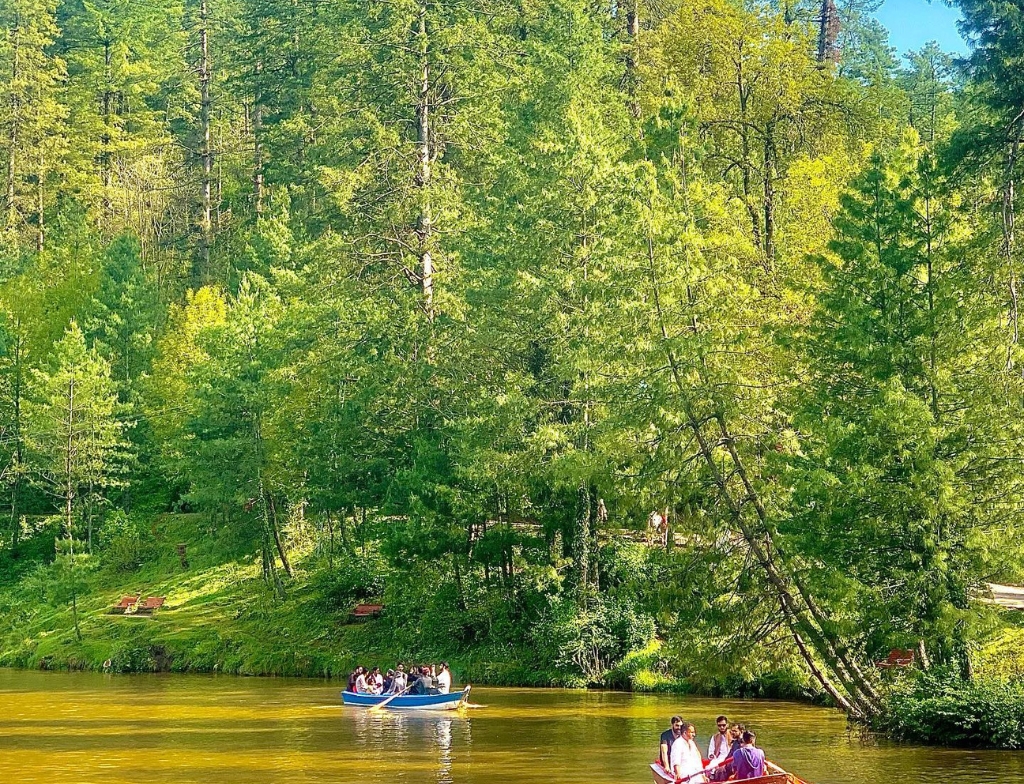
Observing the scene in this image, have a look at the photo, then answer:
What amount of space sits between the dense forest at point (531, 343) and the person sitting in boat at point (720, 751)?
666 cm

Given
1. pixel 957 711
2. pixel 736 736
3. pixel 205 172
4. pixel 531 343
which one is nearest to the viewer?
pixel 736 736

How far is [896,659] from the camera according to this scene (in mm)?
Answer: 34125

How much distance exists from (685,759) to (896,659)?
1248cm

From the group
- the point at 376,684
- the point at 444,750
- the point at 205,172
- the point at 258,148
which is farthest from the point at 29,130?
the point at 444,750

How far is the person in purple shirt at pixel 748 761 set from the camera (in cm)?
2244

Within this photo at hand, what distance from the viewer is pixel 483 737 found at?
1265 inches

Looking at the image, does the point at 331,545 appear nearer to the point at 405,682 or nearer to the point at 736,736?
the point at 405,682

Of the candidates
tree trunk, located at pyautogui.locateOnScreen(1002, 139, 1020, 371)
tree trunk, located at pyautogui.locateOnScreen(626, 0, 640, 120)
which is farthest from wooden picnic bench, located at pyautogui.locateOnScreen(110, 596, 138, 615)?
tree trunk, located at pyautogui.locateOnScreen(1002, 139, 1020, 371)

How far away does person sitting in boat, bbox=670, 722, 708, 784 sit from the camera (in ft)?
76.8

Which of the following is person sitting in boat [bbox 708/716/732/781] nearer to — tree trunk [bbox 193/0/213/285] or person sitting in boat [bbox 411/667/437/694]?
person sitting in boat [bbox 411/667/437/694]

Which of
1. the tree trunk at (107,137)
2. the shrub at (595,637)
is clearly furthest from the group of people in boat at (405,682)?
the tree trunk at (107,137)

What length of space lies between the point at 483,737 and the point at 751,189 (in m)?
31.2

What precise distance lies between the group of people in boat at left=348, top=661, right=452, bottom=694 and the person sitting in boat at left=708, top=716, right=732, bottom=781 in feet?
53.4

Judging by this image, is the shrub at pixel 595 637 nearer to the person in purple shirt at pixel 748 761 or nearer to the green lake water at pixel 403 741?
the green lake water at pixel 403 741
